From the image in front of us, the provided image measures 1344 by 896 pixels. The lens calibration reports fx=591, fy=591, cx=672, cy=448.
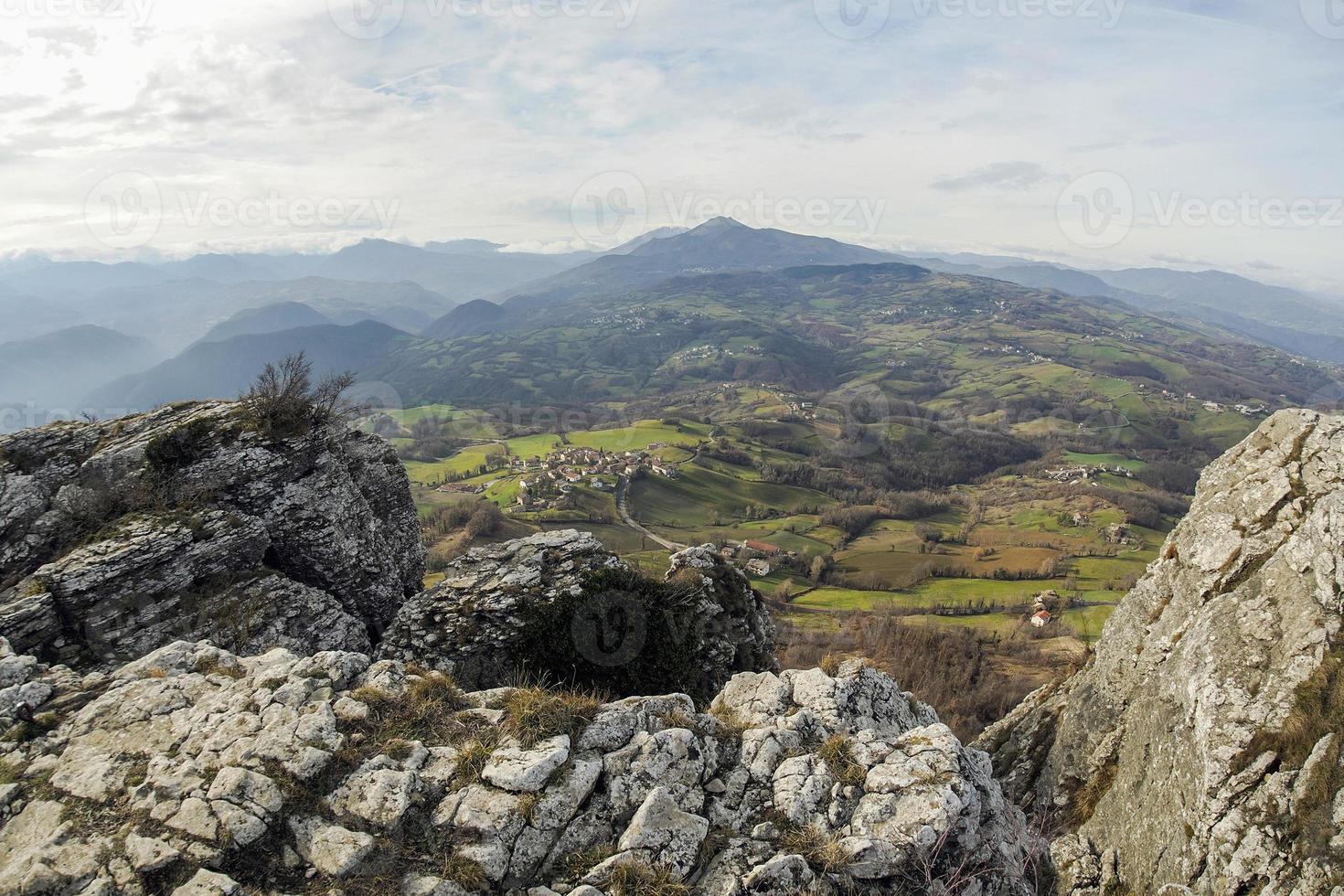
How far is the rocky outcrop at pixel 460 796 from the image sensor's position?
25.5 ft

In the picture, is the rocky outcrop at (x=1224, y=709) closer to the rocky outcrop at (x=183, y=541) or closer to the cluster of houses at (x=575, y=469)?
the rocky outcrop at (x=183, y=541)

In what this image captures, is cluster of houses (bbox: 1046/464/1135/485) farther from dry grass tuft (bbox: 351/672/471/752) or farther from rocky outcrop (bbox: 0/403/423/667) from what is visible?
dry grass tuft (bbox: 351/672/471/752)

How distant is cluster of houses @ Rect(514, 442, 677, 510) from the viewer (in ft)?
352

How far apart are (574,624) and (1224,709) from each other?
45.3ft

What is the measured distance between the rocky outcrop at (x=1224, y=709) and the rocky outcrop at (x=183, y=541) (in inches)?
711

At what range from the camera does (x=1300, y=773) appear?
9438mm

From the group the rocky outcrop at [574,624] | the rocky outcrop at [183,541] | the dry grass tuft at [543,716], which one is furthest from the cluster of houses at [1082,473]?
the dry grass tuft at [543,716]

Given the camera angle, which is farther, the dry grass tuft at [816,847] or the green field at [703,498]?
the green field at [703,498]

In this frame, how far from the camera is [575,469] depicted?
127m

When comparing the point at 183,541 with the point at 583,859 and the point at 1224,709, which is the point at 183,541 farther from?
the point at 1224,709

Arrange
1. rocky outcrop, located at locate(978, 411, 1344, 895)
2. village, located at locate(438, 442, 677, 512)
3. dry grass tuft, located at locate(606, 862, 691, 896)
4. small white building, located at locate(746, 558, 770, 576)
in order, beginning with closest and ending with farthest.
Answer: dry grass tuft, located at locate(606, 862, 691, 896) → rocky outcrop, located at locate(978, 411, 1344, 895) → small white building, located at locate(746, 558, 770, 576) → village, located at locate(438, 442, 677, 512)

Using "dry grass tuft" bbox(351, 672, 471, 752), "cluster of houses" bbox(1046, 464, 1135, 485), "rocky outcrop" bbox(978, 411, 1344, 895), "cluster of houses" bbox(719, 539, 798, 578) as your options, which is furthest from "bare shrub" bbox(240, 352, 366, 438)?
"cluster of houses" bbox(1046, 464, 1135, 485)

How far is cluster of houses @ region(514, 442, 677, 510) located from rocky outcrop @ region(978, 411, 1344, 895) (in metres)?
91.2

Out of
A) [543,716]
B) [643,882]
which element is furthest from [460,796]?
[643,882]
